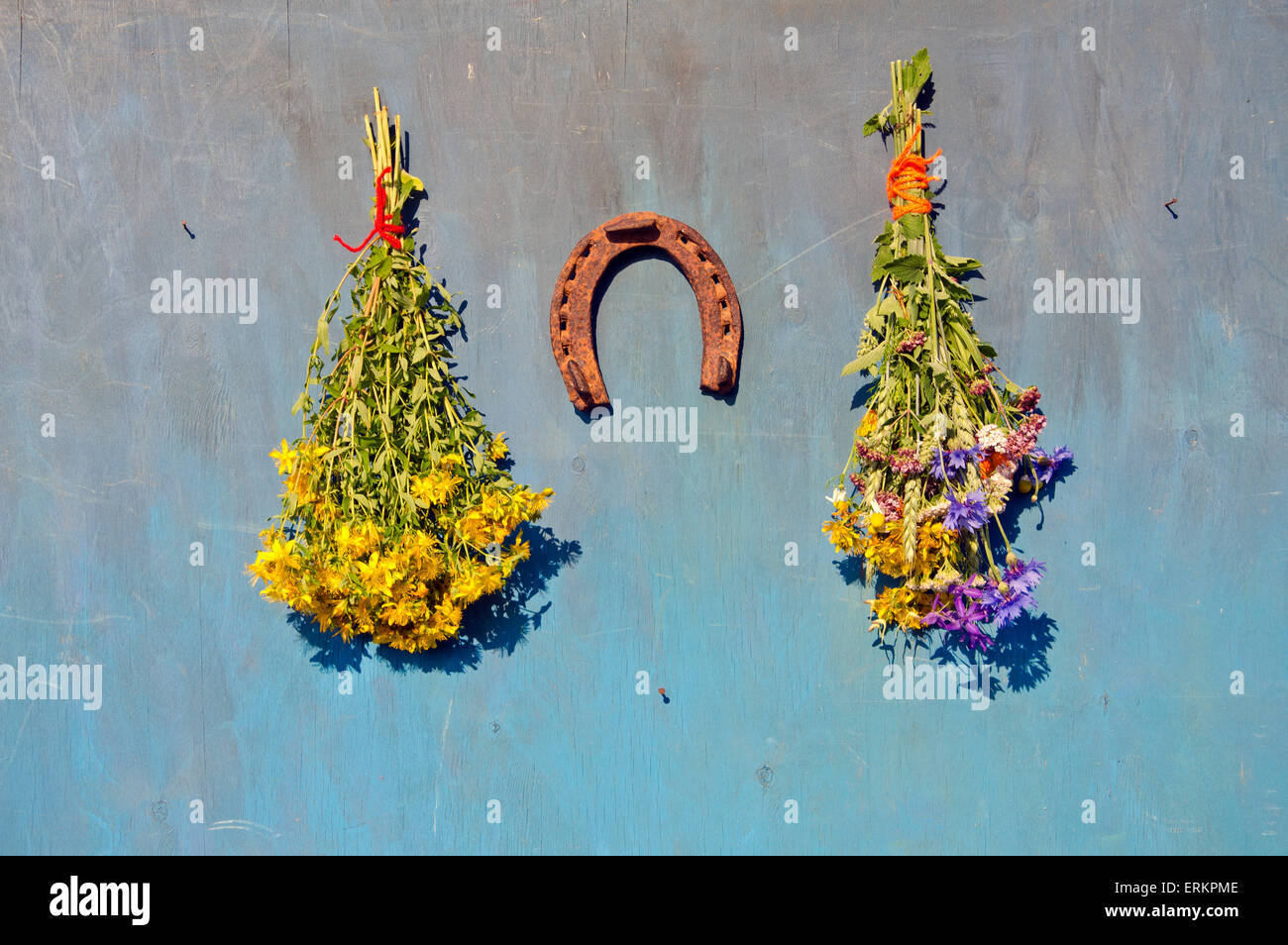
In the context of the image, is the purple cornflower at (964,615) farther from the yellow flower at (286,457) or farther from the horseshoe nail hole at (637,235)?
the yellow flower at (286,457)

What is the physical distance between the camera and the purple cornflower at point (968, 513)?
159 cm

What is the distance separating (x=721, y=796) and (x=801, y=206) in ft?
3.89

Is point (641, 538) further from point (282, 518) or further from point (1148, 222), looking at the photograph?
point (1148, 222)

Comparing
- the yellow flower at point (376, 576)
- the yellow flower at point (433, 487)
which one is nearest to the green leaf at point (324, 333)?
the yellow flower at point (433, 487)

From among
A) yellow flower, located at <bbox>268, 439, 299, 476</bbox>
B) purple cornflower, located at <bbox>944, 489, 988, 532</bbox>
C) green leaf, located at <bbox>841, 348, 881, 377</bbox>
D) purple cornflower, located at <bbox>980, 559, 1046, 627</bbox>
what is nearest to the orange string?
green leaf, located at <bbox>841, 348, 881, 377</bbox>

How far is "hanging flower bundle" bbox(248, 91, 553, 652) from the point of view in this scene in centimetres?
161

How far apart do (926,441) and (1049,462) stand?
12.0 inches

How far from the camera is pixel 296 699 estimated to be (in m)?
1.82

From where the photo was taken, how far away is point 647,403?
1805 millimetres

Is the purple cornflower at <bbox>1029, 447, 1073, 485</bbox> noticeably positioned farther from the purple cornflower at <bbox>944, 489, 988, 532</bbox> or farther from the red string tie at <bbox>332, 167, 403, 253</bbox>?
the red string tie at <bbox>332, 167, 403, 253</bbox>

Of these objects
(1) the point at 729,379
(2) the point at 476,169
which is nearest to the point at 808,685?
(1) the point at 729,379

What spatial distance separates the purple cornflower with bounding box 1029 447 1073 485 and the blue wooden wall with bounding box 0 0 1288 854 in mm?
48

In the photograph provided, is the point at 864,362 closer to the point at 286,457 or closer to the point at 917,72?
the point at 917,72

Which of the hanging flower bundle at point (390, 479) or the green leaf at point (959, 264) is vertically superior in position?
the green leaf at point (959, 264)
